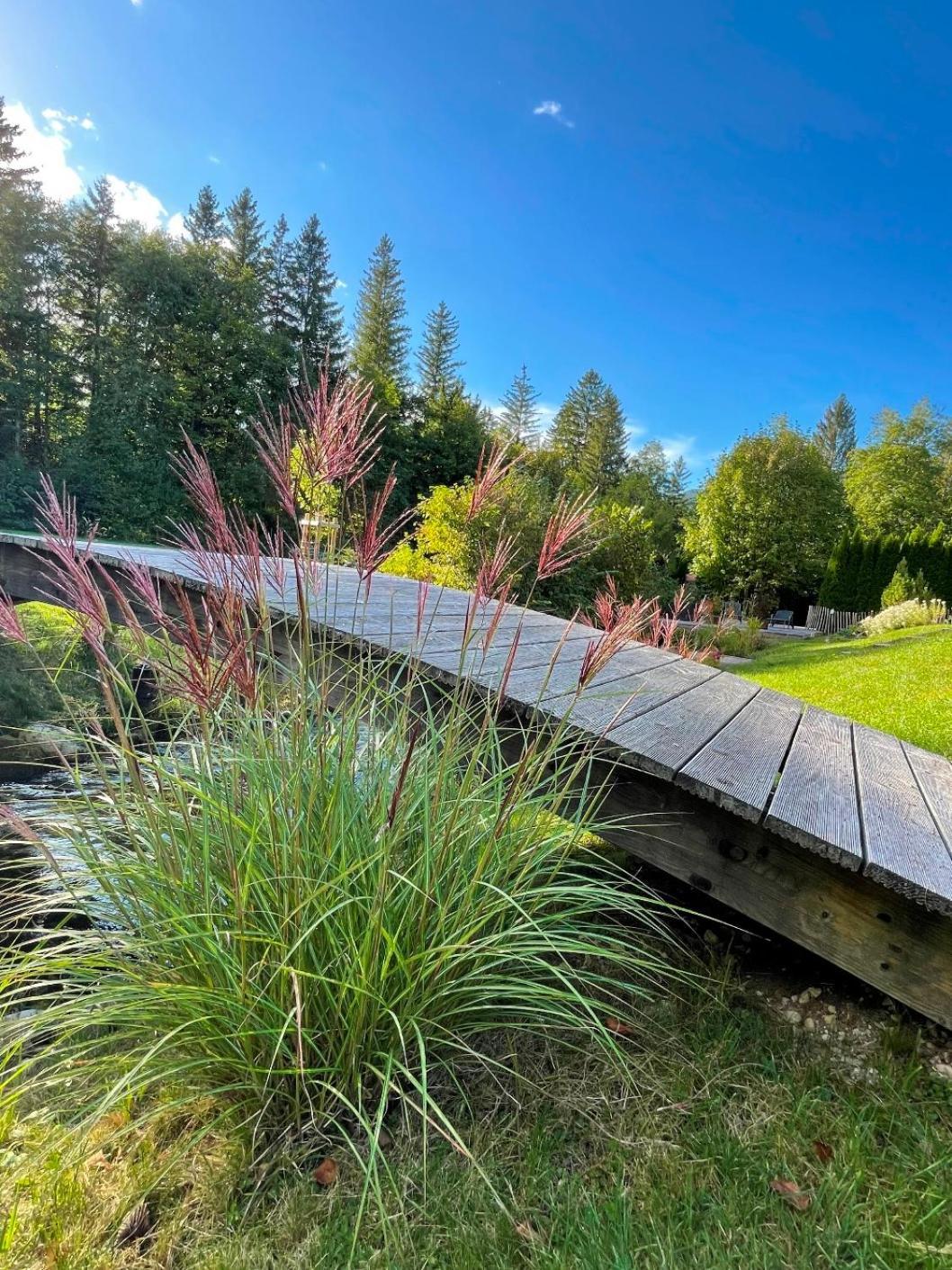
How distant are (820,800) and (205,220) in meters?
33.7

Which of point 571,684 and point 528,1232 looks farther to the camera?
point 571,684

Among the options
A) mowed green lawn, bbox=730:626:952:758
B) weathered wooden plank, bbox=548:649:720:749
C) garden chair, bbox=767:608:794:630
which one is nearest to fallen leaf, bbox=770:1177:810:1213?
weathered wooden plank, bbox=548:649:720:749

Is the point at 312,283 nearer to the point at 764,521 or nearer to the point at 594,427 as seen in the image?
the point at 594,427

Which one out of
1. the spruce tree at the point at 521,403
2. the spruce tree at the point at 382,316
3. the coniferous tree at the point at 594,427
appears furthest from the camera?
the coniferous tree at the point at 594,427

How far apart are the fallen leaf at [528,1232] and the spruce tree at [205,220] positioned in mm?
32473

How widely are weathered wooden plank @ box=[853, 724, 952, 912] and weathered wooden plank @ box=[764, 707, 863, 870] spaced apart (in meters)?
0.03

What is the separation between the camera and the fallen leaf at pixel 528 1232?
3.34 feet

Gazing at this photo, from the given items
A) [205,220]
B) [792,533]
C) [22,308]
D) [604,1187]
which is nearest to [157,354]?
[22,308]

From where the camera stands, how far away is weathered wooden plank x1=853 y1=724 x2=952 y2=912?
123 centimetres

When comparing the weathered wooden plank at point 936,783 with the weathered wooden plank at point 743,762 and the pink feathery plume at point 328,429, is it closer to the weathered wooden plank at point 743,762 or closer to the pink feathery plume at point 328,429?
the weathered wooden plank at point 743,762

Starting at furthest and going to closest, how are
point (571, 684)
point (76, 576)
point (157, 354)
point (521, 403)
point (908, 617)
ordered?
point (521, 403), point (157, 354), point (908, 617), point (571, 684), point (76, 576)

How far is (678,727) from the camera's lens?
191 centimetres

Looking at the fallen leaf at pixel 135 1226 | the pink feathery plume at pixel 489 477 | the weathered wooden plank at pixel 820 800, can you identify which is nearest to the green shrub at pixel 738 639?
the weathered wooden plank at pixel 820 800

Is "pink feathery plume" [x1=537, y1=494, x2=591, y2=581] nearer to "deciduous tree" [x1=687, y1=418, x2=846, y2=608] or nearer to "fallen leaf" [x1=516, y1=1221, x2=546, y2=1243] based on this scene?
"fallen leaf" [x1=516, y1=1221, x2=546, y2=1243]
